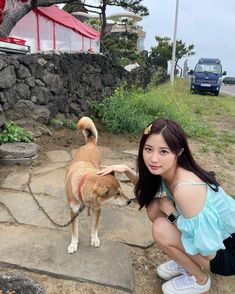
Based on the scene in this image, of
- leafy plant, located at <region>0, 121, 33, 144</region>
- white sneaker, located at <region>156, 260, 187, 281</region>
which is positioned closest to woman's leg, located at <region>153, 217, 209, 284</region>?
white sneaker, located at <region>156, 260, 187, 281</region>

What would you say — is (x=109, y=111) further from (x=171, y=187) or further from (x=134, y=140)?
(x=171, y=187)

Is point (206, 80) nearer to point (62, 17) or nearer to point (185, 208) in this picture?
point (62, 17)

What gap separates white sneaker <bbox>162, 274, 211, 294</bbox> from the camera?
2424 millimetres

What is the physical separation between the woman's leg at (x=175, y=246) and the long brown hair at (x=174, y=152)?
0.97ft

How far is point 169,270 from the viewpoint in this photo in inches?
105

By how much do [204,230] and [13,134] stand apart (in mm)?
3954

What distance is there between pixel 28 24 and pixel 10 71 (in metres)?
3.58

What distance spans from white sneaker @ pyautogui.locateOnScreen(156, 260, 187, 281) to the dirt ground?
7cm

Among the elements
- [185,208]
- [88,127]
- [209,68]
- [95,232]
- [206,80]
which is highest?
[209,68]

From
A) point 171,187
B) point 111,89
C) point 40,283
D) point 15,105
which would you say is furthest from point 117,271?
point 111,89

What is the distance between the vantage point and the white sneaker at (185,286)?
7.95ft

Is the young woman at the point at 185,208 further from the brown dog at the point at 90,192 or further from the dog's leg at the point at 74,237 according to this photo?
the dog's leg at the point at 74,237

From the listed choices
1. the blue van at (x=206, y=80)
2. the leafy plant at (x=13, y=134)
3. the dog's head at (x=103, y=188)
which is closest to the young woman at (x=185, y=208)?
the dog's head at (x=103, y=188)

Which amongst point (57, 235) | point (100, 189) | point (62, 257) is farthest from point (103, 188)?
point (57, 235)
